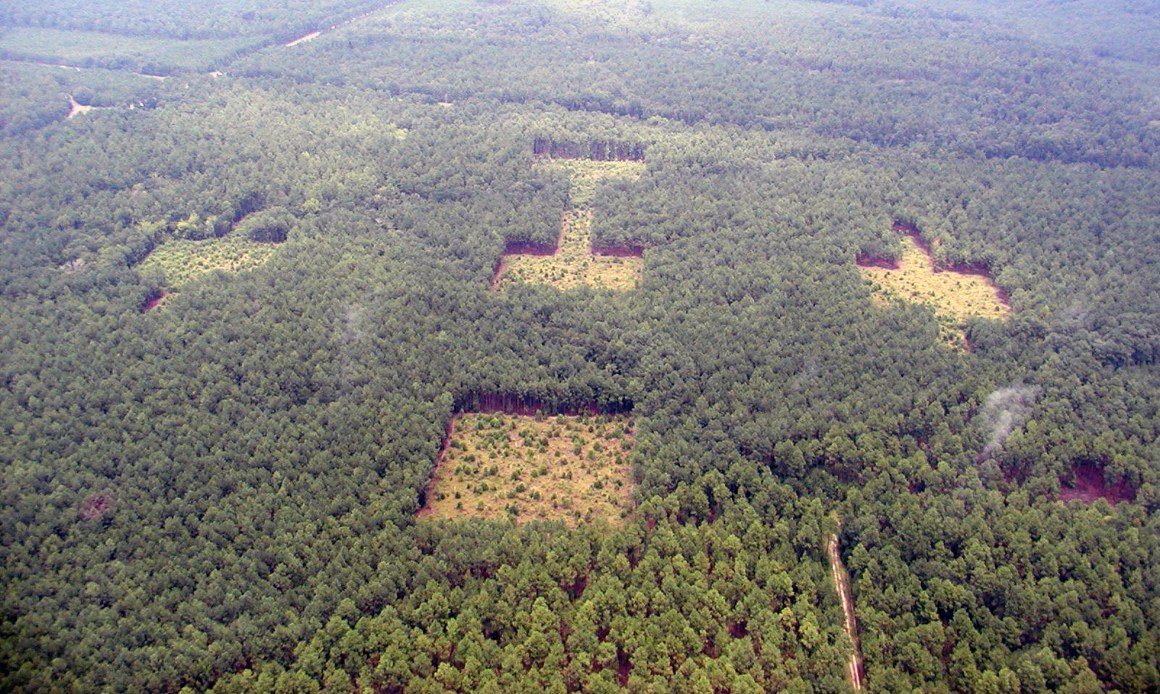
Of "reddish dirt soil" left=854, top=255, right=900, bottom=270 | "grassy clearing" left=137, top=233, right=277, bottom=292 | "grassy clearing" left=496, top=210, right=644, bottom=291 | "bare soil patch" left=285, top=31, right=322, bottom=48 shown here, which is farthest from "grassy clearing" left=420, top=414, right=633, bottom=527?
"bare soil patch" left=285, top=31, right=322, bottom=48

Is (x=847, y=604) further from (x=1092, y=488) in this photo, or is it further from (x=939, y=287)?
(x=939, y=287)

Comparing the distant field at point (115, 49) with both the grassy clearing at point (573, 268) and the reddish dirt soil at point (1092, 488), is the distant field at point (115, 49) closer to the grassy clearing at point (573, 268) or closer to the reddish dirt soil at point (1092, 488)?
the grassy clearing at point (573, 268)

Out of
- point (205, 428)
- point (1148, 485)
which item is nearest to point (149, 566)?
point (205, 428)

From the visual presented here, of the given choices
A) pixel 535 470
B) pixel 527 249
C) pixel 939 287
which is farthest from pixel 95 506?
pixel 939 287

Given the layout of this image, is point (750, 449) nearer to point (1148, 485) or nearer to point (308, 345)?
point (1148, 485)

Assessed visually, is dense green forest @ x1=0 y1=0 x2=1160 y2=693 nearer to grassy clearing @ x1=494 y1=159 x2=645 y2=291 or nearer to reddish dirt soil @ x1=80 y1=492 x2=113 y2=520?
reddish dirt soil @ x1=80 y1=492 x2=113 y2=520

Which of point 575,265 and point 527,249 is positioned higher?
point 527,249

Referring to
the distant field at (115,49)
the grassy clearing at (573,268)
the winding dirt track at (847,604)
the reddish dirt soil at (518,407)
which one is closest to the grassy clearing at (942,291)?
the grassy clearing at (573,268)

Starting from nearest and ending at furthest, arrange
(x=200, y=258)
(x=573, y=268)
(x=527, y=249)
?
(x=200, y=258) < (x=573, y=268) < (x=527, y=249)
